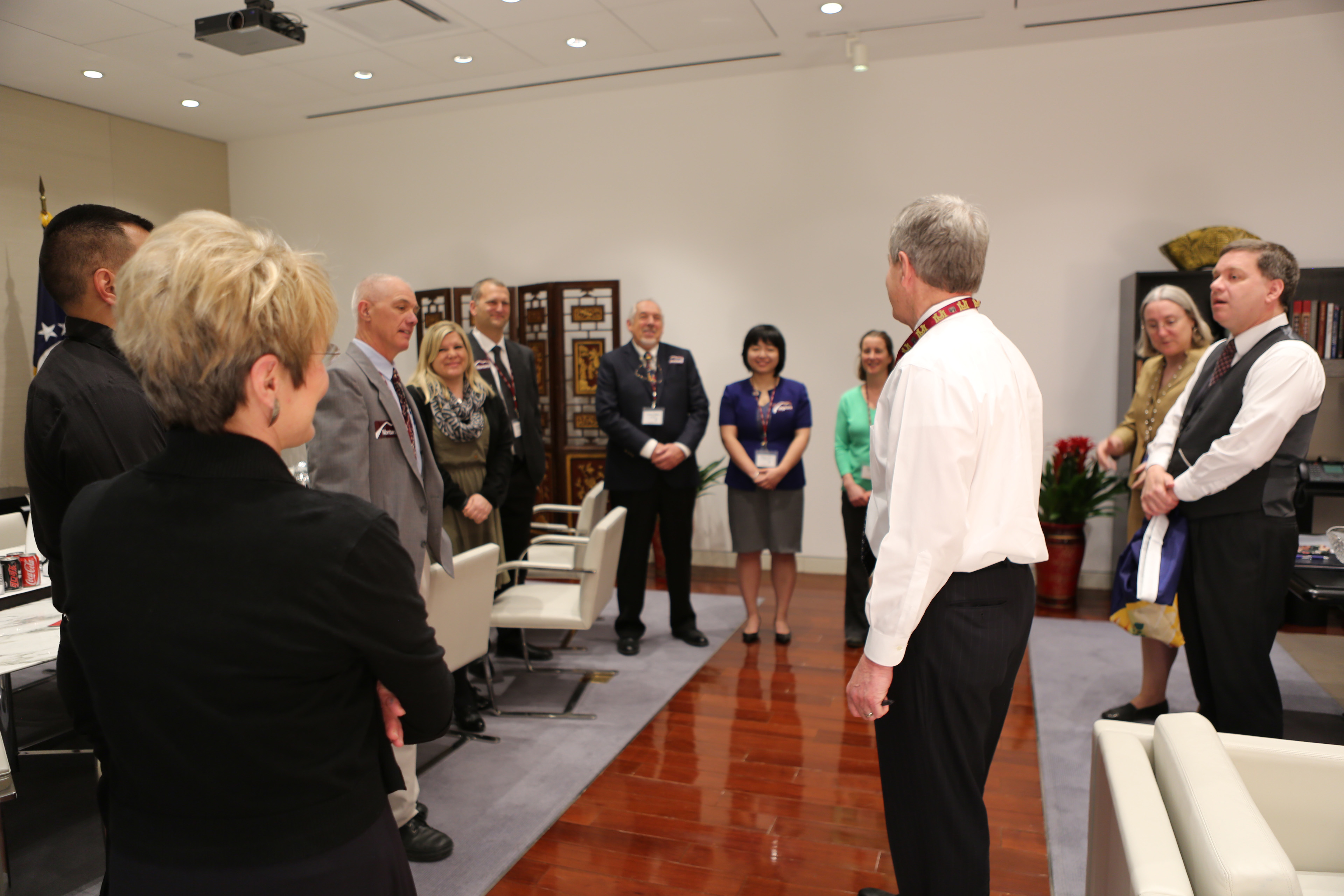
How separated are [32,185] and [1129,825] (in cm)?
767

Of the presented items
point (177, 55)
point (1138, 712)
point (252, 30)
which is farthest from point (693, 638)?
point (177, 55)

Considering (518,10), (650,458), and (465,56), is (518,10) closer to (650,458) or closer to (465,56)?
(465,56)

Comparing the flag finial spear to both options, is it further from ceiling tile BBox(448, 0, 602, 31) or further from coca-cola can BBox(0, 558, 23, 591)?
coca-cola can BBox(0, 558, 23, 591)

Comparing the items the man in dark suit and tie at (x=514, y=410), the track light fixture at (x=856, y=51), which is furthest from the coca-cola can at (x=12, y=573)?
the track light fixture at (x=856, y=51)

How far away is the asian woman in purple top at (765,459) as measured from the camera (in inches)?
174

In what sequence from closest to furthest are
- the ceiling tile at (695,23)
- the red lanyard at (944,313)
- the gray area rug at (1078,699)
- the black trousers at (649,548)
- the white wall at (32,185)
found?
the red lanyard at (944,313)
the gray area rug at (1078,699)
the black trousers at (649,548)
the ceiling tile at (695,23)
the white wall at (32,185)

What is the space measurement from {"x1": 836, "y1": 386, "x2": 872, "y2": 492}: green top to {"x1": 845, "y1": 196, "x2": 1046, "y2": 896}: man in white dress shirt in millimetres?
2434

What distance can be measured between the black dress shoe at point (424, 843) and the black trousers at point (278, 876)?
1648 mm

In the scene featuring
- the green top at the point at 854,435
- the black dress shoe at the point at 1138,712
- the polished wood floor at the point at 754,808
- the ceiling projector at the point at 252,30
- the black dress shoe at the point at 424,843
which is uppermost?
the ceiling projector at the point at 252,30

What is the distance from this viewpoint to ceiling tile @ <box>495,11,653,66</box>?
16.2 feet

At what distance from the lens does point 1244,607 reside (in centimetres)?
273

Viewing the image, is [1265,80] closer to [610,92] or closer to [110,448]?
[610,92]

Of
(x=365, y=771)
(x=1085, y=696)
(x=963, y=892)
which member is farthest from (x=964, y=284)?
(x=1085, y=696)

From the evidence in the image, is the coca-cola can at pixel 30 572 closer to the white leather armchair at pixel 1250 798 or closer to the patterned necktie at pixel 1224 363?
the white leather armchair at pixel 1250 798
